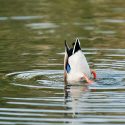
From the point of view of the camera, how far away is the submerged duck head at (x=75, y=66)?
13.5 meters

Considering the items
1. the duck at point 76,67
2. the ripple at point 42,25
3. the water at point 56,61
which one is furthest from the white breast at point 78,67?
the ripple at point 42,25

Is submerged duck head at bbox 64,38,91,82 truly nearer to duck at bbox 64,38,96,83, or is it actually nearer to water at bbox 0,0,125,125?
duck at bbox 64,38,96,83

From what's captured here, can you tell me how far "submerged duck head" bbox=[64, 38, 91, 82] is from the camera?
1354 centimetres

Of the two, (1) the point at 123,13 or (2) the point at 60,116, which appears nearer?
(2) the point at 60,116

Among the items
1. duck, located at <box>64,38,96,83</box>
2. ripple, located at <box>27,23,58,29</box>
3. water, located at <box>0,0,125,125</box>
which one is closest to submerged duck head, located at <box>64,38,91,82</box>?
duck, located at <box>64,38,96,83</box>

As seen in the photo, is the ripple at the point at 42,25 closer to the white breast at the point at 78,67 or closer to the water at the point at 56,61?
the water at the point at 56,61

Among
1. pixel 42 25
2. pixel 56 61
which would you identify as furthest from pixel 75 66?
pixel 42 25

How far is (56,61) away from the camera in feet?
51.3

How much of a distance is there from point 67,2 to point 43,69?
1012cm

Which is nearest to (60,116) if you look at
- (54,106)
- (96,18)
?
(54,106)

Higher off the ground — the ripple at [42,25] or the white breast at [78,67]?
the ripple at [42,25]

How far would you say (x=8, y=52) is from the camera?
16.7 metres

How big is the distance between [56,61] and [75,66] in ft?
6.42

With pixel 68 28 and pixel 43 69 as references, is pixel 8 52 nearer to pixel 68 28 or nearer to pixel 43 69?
pixel 43 69
